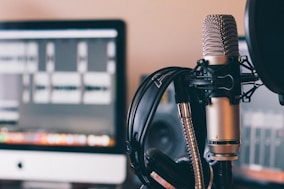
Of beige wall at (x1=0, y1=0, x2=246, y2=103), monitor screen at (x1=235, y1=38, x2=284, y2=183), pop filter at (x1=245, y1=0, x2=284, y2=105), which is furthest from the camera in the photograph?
beige wall at (x1=0, y1=0, x2=246, y2=103)

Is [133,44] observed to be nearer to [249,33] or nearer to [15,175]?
[15,175]

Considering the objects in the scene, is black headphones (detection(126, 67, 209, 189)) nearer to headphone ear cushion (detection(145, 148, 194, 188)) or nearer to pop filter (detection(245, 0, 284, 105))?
headphone ear cushion (detection(145, 148, 194, 188))

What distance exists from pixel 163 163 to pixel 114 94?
501 millimetres

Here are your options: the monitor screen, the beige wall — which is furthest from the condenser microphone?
the beige wall

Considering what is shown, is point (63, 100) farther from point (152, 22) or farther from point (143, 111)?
point (143, 111)

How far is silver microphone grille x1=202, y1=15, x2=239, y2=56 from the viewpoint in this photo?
586 mm

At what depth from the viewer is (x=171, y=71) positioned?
1.96ft

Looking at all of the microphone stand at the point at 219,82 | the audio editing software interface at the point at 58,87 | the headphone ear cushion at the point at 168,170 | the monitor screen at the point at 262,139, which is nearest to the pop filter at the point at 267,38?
the microphone stand at the point at 219,82

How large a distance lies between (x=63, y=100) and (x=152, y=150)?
20.5 inches

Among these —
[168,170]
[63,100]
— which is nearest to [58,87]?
[63,100]

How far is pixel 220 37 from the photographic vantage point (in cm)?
59

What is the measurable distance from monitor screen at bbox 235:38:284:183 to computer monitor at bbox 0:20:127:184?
0.25 metres

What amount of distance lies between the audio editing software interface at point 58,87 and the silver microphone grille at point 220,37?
1.65ft

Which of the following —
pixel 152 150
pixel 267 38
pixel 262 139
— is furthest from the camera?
pixel 262 139
